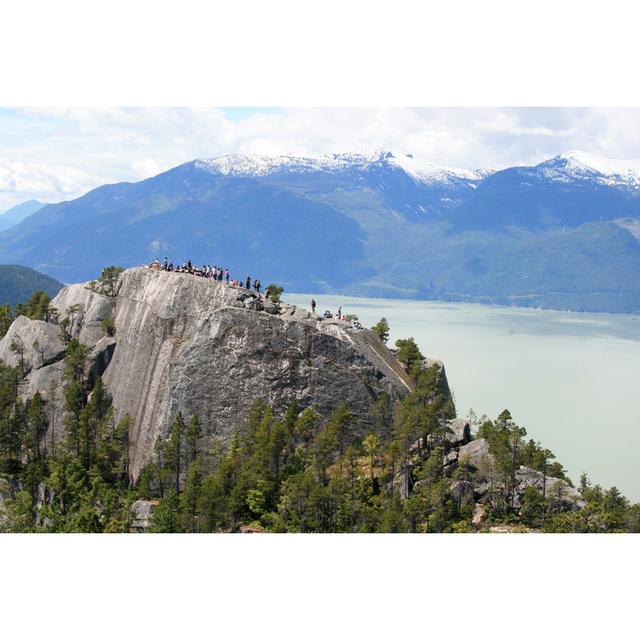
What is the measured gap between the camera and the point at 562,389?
4439 inches

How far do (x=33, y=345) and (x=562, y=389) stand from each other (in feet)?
271

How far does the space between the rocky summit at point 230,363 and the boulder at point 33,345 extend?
229 inches

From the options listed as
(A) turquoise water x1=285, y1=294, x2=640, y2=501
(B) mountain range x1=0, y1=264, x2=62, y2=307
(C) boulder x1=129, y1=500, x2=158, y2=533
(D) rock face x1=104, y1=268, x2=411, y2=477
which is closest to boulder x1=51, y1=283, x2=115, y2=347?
(D) rock face x1=104, y1=268, x2=411, y2=477

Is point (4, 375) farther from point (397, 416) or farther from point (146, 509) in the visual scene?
point (397, 416)

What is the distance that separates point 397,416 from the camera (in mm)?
36375

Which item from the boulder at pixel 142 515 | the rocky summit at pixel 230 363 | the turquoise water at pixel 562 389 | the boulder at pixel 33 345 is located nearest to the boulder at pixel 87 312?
the boulder at pixel 33 345

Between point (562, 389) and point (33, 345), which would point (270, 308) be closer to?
point (33, 345)

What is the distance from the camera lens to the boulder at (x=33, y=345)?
45906mm

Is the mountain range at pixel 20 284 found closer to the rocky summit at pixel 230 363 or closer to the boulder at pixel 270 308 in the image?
the rocky summit at pixel 230 363

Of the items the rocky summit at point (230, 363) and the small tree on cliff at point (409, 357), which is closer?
the rocky summit at point (230, 363)

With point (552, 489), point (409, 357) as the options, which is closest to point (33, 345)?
point (409, 357)

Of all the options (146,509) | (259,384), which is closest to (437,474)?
(259,384)

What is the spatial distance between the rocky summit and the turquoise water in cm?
3290

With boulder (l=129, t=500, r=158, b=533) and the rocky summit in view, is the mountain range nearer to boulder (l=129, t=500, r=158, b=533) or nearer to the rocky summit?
the rocky summit
